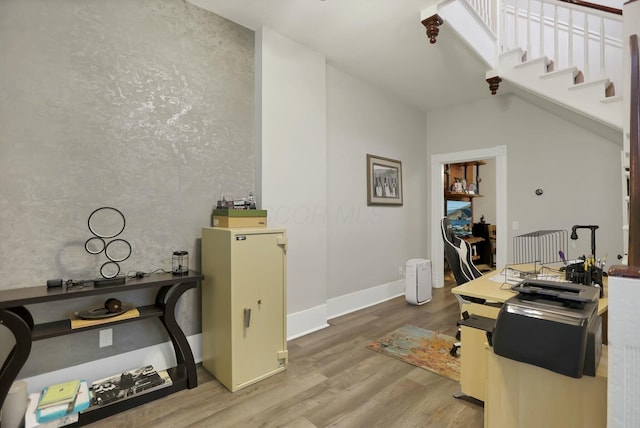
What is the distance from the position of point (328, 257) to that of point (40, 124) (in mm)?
2686

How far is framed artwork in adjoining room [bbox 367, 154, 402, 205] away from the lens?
13.3ft

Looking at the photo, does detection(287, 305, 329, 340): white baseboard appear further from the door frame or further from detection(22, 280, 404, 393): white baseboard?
the door frame

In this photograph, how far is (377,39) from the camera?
119 inches

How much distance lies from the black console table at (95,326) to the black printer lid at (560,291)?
199 centimetres

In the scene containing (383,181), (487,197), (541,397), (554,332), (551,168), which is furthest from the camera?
(487,197)

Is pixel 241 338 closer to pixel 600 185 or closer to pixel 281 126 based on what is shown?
pixel 281 126

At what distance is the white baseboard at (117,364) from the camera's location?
1.88m

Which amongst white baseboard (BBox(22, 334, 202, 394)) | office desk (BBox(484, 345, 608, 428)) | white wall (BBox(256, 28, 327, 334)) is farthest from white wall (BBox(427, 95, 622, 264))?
white baseboard (BBox(22, 334, 202, 394))

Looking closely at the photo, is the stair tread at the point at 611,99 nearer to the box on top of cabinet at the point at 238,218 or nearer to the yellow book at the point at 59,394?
the box on top of cabinet at the point at 238,218

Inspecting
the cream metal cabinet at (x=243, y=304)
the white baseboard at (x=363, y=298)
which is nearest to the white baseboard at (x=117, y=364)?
the cream metal cabinet at (x=243, y=304)

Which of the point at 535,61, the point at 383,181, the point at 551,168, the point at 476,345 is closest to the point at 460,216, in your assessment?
the point at 551,168

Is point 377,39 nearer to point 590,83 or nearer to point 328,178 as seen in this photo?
point 328,178

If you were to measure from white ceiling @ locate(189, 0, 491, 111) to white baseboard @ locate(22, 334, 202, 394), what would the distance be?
273 cm

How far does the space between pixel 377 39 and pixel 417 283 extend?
2880mm
